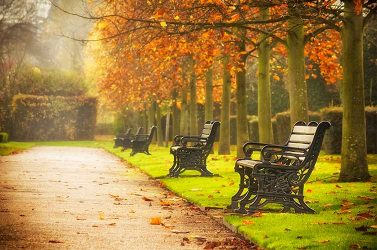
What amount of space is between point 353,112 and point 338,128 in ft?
40.2

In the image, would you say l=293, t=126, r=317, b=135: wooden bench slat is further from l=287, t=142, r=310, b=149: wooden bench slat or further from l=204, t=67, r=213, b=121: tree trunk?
l=204, t=67, r=213, b=121: tree trunk

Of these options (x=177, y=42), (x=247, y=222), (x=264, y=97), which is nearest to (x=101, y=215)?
(x=247, y=222)

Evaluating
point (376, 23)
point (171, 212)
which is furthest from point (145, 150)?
point (171, 212)

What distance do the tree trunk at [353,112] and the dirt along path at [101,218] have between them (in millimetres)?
4196

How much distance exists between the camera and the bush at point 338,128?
88.9ft

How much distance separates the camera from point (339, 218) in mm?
9414

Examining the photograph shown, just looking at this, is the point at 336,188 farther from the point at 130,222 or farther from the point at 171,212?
the point at 130,222

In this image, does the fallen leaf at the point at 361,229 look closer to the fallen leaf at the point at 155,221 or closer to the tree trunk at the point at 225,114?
the fallen leaf at the point at 155,221

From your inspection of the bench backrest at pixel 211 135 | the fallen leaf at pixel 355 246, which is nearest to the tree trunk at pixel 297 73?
the bench backrest at pixel 211 135

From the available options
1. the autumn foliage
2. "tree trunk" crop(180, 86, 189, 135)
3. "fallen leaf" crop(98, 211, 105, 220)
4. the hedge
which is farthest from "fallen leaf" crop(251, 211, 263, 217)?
the hedge

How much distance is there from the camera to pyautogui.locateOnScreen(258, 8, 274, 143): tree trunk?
21953 mm

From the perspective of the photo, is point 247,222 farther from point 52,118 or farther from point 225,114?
point 52,118

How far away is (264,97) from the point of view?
22.1 m

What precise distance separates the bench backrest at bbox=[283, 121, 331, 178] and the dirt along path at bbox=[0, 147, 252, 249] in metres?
1.66
